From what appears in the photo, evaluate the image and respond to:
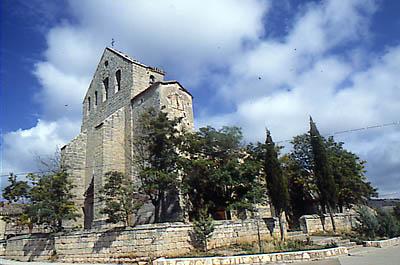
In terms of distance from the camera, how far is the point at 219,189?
60.2 feet

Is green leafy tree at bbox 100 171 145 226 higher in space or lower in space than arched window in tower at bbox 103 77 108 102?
lower

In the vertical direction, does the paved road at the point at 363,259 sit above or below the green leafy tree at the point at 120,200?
below

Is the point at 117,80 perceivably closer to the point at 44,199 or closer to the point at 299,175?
the point at 44,199

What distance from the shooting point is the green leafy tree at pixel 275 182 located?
63.2 ft

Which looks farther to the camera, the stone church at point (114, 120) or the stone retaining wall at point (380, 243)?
the stone church at point (114, 120)

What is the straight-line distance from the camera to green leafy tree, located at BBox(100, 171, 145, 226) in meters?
15.0

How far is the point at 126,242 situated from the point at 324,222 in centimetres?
1322

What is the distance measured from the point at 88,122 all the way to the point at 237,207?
20.0 metres

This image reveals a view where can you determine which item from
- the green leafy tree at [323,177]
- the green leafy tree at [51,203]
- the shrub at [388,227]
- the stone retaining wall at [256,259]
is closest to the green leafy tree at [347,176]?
the green leafy tree at [323,177]

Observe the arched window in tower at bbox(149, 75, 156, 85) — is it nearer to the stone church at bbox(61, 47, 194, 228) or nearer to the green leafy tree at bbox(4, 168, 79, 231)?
the stone church at bbox(61, 47, 194, 228)

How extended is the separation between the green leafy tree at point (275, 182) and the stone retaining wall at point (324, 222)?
5.18 feet

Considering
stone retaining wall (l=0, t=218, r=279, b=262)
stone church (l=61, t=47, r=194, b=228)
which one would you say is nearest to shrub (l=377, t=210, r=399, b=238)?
stone retaining wall (l=0, t=218, r=279, b=262)

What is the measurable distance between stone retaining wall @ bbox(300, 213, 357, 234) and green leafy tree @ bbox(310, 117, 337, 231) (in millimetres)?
722

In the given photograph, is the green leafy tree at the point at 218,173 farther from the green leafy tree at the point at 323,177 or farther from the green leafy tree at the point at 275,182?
the green leafy tree at the point at 323,177
